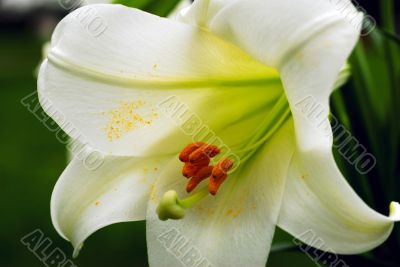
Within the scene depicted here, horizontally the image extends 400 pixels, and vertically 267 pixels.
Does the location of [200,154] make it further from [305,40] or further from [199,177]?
[305,40]

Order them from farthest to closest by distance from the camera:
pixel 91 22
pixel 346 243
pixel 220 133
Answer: pixel 220 133 → pixel 91 22 → pixel 346 243

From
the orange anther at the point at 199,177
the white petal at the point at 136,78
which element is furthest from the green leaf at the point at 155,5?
the orange anther at the point at 199,177

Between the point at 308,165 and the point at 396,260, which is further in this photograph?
the point at 396,260

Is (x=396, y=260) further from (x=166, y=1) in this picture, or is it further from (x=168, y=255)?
(x=166, y=1)

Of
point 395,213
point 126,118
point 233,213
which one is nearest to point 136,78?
point 126,118

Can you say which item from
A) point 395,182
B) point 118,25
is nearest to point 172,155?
point 118,25

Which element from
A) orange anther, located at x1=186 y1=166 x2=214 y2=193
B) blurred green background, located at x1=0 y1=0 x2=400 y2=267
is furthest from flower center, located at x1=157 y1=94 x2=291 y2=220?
blurred green background, located at x1=0 y1=0 x2=400 y2=267

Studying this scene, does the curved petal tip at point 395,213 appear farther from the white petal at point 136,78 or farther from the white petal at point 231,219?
the white petal at point 136,78

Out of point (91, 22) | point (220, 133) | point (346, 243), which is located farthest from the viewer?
point (220, 133)
